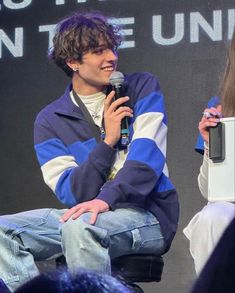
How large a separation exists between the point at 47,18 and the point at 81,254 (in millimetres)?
1600

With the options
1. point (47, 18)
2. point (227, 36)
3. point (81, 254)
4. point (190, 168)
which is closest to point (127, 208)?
point (81, 254)

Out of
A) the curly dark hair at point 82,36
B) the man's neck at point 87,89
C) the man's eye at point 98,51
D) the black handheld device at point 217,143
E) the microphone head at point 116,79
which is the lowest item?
the black handheld device at point 217,143

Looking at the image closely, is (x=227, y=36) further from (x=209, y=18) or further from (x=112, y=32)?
(x=112, y=32)

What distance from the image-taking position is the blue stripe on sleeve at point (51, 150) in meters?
2.37

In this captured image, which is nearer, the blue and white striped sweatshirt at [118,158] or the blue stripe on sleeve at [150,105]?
the blue and white striped sweatshirt at [118,158]

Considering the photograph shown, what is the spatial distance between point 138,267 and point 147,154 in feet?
1.15

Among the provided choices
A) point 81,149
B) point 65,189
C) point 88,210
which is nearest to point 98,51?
point 81,149

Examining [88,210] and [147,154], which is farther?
[147,154]

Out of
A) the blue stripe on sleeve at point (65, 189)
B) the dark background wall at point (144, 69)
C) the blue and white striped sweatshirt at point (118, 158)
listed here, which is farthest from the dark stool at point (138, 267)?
the dark background wall at point (144, 69)

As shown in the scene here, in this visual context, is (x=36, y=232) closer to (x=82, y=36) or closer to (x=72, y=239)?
(x=72, y=239)

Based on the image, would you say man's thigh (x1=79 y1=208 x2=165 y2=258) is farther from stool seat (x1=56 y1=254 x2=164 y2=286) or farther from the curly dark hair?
the curly dark hair

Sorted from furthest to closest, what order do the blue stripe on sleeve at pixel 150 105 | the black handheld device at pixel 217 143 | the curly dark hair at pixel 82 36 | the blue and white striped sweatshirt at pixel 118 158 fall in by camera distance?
the curly dark hair at pixel 82 36, the blue stripe on sleeve at pixel 150 105, the blue and white striped sweatshirt at pixel 118 158, the black handheld device at pixel 217 143

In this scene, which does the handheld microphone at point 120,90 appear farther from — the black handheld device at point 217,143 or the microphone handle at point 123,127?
the black handheld device at point 217,143

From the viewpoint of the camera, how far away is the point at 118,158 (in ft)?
7.64
